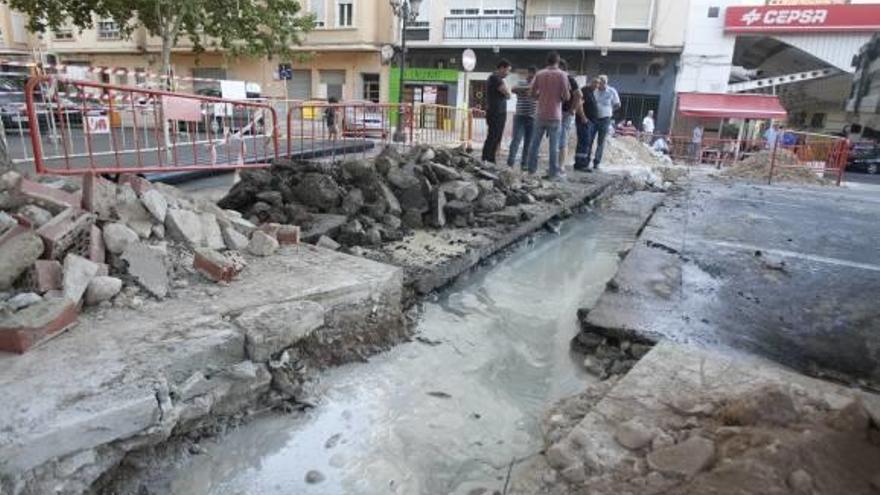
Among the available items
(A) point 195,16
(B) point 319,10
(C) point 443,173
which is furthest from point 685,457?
(B) point 319,10

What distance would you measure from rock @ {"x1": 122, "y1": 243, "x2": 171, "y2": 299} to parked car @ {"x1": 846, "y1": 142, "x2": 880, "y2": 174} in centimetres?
2342

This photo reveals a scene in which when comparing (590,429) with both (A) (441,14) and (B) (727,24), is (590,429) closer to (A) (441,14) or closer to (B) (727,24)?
(B) (727,24)

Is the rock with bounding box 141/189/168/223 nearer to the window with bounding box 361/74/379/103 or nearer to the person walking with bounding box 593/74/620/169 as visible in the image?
the person walking with bounding box 593/74/620/169

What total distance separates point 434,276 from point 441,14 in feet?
73.1

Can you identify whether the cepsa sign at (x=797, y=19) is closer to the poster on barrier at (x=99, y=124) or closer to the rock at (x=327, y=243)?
the poster on barrier at (x=99, y=124)

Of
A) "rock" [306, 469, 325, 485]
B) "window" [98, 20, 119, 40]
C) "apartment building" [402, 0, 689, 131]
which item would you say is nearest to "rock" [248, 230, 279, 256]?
"rock" [306, 469, 325, 485]

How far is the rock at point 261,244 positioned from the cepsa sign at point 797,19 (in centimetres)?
2173

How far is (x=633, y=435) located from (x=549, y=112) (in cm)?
650

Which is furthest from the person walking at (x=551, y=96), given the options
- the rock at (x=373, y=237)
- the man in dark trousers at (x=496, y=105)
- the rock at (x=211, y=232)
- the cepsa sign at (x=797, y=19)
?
the cepsa sign at (x=797, y=19)

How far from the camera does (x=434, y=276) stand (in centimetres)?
423

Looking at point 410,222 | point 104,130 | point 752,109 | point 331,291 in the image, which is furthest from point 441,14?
point 331,291

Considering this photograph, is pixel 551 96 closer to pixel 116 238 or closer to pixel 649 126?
pixel 116 238

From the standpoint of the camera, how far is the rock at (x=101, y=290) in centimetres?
276

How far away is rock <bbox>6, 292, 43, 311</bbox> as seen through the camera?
8.39 feet
